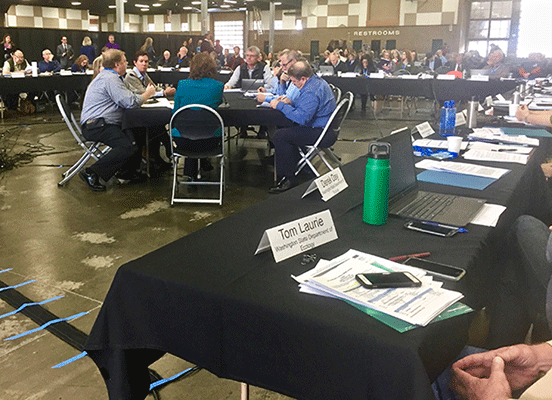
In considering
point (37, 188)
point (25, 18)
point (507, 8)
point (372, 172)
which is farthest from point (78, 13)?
point (372, 172)

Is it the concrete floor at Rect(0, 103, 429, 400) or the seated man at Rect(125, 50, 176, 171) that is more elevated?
the seated man at Rect(125, 50, 176, 171)

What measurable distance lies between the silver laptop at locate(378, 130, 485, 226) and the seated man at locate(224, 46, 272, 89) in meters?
4.90

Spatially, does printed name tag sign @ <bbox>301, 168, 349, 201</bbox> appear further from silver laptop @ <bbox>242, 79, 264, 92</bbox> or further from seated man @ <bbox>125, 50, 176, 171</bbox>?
silver laptop @ <bbox>242, 79, 264, 92</bbox>

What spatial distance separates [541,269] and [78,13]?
22.6 metres

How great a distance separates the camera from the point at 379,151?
1426mm

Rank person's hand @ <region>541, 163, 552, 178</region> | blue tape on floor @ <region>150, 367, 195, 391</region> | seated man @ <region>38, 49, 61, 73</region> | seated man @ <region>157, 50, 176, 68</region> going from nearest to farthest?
blue tape on floor @ <region>150, 367, 195, 391</region>, person's hand @ <region>541, 163, 552, 178</region>, seated man @ <region>38, 49, 61, 73</region>, seated man @ <region>157, 50, 176, 68</region>

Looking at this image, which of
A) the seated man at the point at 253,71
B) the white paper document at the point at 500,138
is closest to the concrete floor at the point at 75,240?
the seated man at the point at 253,71

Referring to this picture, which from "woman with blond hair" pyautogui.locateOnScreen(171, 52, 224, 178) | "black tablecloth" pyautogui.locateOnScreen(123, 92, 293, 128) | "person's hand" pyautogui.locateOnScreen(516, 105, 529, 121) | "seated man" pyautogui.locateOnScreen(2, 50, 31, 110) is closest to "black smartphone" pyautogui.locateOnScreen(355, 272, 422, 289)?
"person's hand" pyautogui.locateOnScreen(516, 105, 529, 121)

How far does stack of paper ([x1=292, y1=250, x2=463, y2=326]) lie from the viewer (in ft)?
3.20

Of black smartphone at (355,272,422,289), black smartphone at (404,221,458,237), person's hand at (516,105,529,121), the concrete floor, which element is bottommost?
the concrete floor

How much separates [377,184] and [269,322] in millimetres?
589

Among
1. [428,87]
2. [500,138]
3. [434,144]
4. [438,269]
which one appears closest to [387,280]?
[438,269]

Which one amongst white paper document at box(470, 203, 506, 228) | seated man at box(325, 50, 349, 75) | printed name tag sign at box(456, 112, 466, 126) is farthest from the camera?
seated man at box(325, 50, 349, 75)

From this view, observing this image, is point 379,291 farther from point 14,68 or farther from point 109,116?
point 14,68
